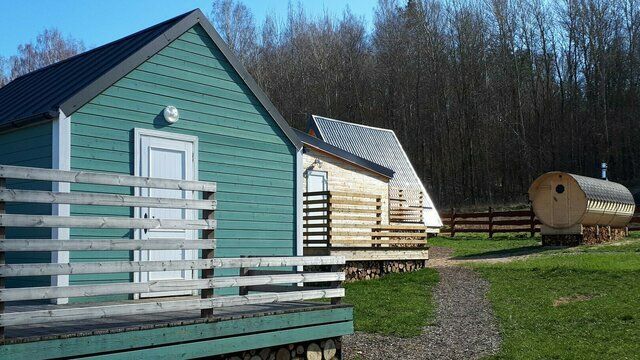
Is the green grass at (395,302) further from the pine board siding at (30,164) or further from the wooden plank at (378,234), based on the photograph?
the pine board siding at (30,164)

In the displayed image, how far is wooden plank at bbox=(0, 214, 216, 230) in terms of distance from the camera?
212 inches

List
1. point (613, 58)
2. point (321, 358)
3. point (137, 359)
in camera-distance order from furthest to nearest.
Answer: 1. point (613, 58)
2. point (321, 358)
3. point (137, 359)

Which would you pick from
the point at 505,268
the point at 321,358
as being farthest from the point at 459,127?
the point at 321,358

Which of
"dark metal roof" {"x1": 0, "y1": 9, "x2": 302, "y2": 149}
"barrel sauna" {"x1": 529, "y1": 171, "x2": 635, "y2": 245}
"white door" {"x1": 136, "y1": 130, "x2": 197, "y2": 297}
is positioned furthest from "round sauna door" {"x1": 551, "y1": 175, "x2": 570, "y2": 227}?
"white door" {"x1": 136, "y1": 130, "x2": 197, "y2": 297}

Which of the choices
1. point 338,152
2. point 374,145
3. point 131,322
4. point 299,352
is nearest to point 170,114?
point 299,352

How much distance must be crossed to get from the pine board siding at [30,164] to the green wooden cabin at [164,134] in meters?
0.02

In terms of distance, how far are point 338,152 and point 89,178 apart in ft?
50.6

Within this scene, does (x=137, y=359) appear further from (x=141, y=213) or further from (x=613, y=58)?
(x=613, y=58)

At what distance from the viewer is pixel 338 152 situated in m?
21.1

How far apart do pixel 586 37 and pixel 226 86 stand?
131ft

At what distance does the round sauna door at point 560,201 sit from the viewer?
22812mm

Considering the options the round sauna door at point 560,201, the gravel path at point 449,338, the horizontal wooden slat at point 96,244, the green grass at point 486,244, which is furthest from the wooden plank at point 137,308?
the round sauna door at point 560,201

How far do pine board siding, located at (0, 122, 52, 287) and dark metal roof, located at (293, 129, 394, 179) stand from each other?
10.4m

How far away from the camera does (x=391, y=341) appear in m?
10.4
